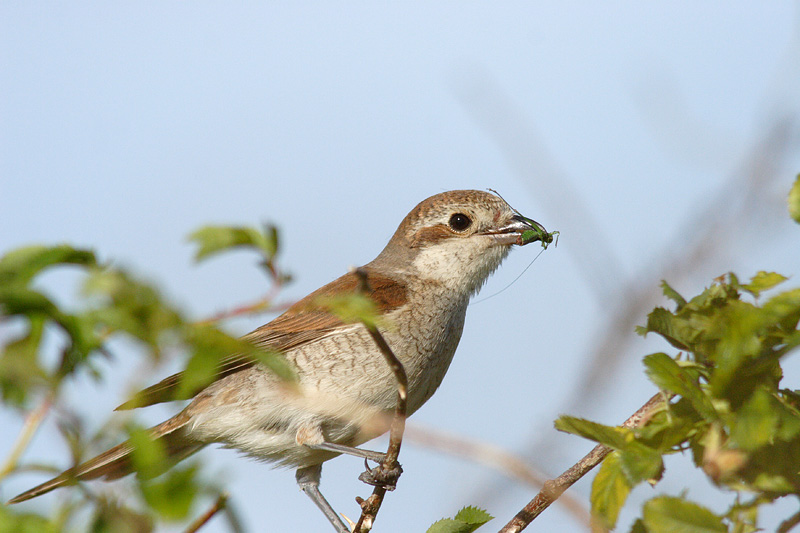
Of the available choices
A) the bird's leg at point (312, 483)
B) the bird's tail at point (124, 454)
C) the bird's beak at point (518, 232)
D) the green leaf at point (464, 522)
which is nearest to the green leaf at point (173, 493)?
the green leaf at point (464, 522)

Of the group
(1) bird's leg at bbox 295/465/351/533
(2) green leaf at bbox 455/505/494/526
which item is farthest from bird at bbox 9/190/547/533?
(2) green leaf at bbox 455/505/494/526

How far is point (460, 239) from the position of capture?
4.78m

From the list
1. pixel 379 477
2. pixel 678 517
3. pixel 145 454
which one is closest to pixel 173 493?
pixel 145 454

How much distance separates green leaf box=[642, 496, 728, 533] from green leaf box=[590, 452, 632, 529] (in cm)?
32

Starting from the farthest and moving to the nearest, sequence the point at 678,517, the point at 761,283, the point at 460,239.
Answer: the point at 460,239, the point at 761,283, the point at 678,517

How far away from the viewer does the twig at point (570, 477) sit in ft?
6.09

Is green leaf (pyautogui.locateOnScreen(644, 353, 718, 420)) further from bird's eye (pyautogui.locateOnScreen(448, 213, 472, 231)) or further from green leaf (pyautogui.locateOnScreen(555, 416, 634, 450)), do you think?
bird's eye (pyautogui.locateOnScreen(448, 213, 472, 231))

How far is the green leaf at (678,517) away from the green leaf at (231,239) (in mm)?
825

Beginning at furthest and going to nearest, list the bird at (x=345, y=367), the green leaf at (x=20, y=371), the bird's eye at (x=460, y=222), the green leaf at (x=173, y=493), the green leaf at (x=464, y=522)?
the bird's eye at (x=460, y=222) < the bird at (x=345, y=367) < the green leaf at (x=464, y=522) < the green leaf at (x=20, y=371) < the green leaf at (x=173, y=493)

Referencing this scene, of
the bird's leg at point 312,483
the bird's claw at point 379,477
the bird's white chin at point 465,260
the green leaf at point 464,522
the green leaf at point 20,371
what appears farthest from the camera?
the bird's white chin at point 465,260

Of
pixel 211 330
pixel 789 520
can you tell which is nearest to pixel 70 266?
pixel 211 330

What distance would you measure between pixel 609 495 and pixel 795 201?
0.74 m

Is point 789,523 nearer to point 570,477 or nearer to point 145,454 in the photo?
point 570,477

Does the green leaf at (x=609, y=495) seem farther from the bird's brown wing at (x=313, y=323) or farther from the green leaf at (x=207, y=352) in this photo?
the bird's brown wing at (x=313, y=323)
